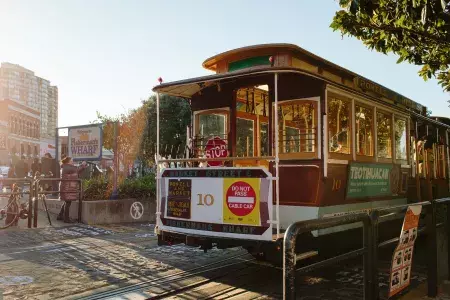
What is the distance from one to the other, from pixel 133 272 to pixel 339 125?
4.02m

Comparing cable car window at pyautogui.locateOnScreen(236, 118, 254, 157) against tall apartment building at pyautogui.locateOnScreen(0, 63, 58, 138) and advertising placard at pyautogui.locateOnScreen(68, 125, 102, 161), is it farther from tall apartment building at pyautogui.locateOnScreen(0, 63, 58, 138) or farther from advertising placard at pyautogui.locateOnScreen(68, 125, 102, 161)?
tall apartment building at pyautogui.locateOnScreen(0, 63, 58, 138)

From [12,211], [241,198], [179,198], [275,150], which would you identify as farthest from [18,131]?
[275,150]

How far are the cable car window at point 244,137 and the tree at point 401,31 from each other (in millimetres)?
2645

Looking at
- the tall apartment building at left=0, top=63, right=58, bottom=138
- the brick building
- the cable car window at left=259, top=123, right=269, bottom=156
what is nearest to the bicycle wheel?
the cable car window at left=259, top=123, right=269, bottom=156

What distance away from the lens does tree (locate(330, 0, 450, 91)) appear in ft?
24.5

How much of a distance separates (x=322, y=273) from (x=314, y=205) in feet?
4.28

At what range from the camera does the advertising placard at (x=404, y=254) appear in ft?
15.3

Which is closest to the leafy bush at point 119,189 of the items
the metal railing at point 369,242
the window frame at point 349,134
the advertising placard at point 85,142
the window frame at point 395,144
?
the advertising placard at point 85,142

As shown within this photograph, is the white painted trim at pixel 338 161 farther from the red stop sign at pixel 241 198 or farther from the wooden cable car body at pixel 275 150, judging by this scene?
the red stop sign at pixel 241 198

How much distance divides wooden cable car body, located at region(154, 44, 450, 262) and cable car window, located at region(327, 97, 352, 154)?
0.02m

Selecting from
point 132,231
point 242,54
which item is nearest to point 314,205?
point 242,54

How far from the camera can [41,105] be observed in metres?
164

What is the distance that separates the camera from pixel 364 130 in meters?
7.85

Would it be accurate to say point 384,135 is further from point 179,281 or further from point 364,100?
point 179,281
